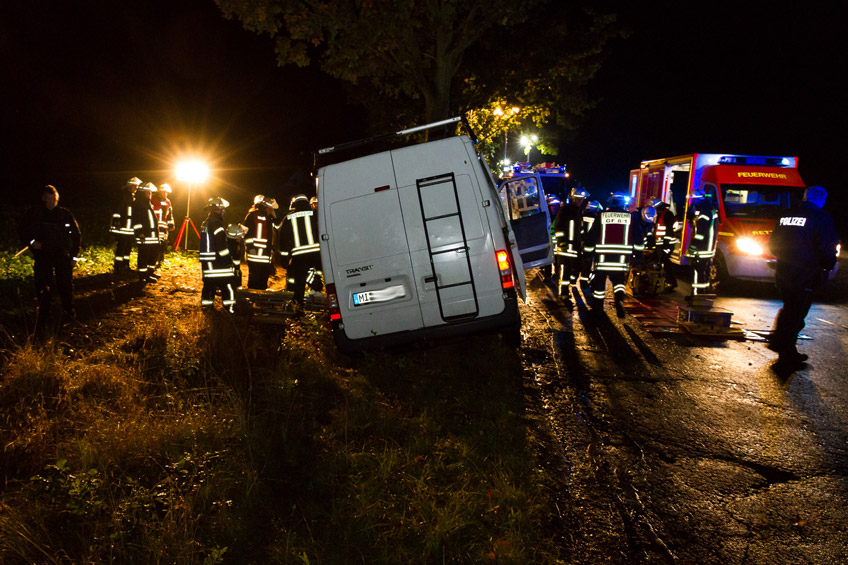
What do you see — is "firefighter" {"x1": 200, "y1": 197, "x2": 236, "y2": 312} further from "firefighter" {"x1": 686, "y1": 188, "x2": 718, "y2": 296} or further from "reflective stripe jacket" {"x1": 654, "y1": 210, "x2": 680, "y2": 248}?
"reflective stripe jacket" {"x1": 654, "y1": 210, "x2": 680, "y2": 248}

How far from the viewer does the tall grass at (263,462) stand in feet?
9.45

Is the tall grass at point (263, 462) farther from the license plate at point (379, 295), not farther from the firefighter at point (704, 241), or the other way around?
the firefighter at point (704, 241)

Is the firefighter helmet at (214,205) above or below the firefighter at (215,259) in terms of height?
above

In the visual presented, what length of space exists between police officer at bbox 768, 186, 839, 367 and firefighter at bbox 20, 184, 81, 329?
8.68m

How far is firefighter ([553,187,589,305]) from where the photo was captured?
29.9ft

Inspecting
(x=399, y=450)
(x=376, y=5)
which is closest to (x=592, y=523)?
(x=399, y=450)

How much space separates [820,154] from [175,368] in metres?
35.4

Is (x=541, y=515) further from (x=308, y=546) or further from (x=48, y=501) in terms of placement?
(x=48, y=501)

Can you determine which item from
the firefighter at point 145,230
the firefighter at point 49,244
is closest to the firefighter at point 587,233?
the firefighter at point 49,244

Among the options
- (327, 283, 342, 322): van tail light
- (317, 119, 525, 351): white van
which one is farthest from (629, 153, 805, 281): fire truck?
A: (327, 283, 342, 322): van tail light

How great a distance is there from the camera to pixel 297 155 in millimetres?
27844

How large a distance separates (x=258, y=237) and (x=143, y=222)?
118 inches

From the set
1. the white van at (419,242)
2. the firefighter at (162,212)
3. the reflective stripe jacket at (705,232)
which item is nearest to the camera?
the white van at (419,242)

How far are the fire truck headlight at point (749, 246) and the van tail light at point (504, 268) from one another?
23.0 feet
